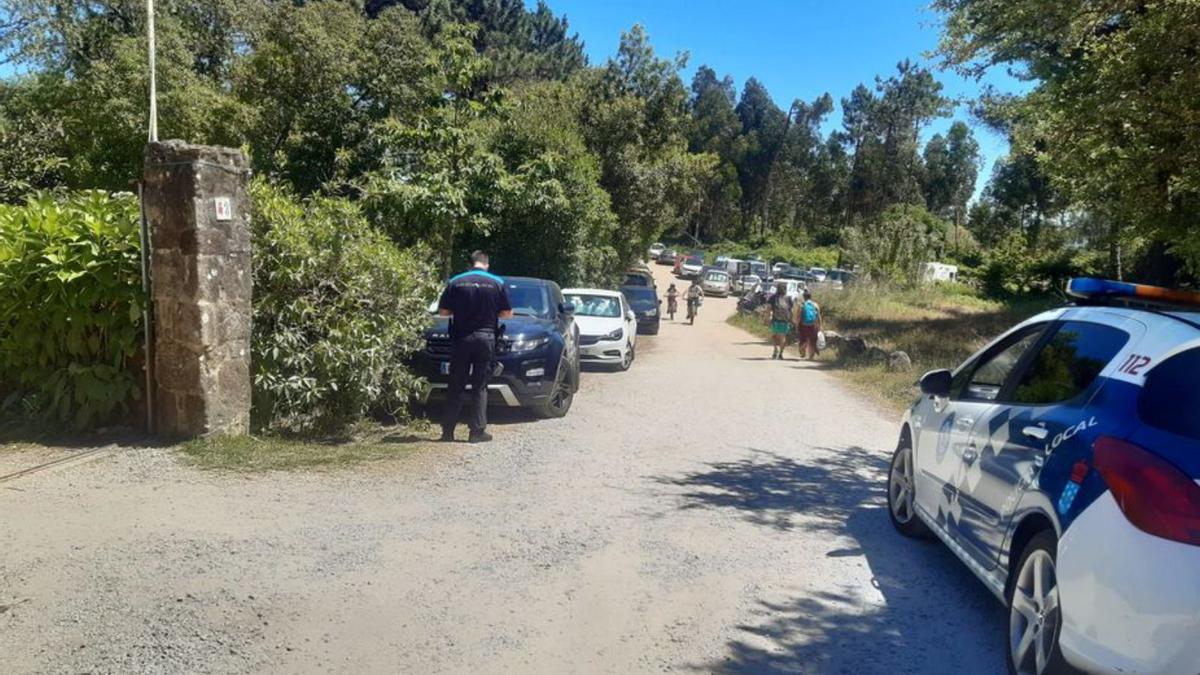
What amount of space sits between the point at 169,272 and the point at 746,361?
14.8 m

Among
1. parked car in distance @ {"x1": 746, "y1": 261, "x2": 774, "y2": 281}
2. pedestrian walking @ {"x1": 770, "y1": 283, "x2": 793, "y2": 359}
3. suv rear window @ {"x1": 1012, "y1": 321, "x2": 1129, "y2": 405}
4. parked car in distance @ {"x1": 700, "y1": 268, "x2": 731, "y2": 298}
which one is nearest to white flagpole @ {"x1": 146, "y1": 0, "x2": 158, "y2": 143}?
suv rear window @ {"x1": 1012, "y1": 321, "x2": 1129, "y2": 405}

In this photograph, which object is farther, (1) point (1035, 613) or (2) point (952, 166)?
(2) point (952, 166)

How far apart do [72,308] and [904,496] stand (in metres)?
6.81

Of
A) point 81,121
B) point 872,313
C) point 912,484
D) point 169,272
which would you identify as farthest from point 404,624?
point 872,313

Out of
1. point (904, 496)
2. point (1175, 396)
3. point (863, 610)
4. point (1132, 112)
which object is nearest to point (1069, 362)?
point (1175, 396)

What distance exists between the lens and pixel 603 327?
1692cm

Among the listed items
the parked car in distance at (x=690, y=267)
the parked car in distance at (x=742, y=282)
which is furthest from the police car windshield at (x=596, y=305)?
the parked car in distance at (x=690, y=267)

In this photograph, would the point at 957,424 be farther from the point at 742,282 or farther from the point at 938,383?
the point at 742,282

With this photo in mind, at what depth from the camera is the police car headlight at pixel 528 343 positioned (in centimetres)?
1016

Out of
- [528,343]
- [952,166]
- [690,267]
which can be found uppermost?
[952,166]

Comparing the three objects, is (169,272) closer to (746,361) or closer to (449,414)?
(449,414)

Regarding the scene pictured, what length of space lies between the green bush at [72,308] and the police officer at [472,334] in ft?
8.96

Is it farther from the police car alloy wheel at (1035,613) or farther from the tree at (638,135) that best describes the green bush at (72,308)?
the tree at (638,135)

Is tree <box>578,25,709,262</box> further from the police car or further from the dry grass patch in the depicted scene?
the police car
